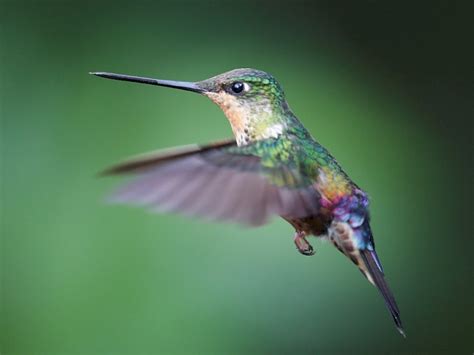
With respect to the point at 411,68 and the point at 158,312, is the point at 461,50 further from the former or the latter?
the point at 158,312

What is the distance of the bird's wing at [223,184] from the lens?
1093mm

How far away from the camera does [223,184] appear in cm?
120

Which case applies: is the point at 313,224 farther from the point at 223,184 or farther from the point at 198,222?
the point at 198,222

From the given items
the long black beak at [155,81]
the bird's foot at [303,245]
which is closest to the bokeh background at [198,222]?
the bird's foot at [303,245]

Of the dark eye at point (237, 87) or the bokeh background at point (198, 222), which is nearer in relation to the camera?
the dark eye at point (237, 87)

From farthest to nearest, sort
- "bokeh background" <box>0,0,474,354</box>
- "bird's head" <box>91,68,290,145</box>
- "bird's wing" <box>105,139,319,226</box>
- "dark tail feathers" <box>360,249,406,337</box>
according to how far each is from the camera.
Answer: "bokeh background" <box>0,0,474,354</box>
"bird's head" <box>91,68,290,145</box>
"dark tail feathers" <box>360,249,406,337</box>
"bird's wing" <box>105,139,319,226</box>

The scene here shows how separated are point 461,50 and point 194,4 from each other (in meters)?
1.26

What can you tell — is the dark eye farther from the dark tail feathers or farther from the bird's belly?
the dark tail feathers

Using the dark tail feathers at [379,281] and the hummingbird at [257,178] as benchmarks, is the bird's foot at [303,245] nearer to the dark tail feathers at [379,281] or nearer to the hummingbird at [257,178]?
the hummingbird at [257,178]

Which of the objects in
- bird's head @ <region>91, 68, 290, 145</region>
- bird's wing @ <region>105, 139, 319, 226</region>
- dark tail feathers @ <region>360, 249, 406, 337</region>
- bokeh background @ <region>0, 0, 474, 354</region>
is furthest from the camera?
bokeh background @ <region>0, 0, 474, 354</region>

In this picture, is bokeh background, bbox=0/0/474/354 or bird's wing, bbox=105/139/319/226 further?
bokeh background, bbox=0/0/474/354

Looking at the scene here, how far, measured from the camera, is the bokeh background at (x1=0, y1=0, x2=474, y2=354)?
234 cm

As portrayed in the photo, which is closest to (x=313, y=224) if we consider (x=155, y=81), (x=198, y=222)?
(x=155, y=81)

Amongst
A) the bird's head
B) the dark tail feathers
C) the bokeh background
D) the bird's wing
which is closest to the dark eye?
the bird's head
